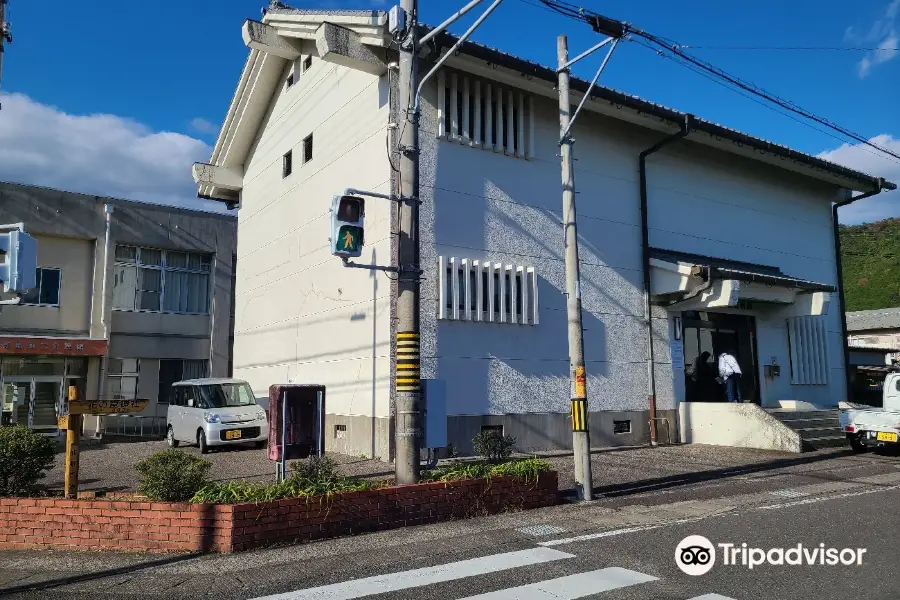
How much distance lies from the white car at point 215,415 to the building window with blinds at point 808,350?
1543 centimetres

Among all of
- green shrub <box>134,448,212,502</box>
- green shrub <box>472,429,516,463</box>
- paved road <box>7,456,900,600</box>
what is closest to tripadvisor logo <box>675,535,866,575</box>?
paved road <box>7,456,900,600</box>

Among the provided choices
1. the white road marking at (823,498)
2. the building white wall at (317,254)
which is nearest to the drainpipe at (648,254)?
the white road marking at (823,498)

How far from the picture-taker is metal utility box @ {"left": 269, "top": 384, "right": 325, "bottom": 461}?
9.19m

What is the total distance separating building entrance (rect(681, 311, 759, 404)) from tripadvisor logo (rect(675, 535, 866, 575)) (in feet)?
37.4

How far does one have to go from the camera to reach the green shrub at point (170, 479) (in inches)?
304

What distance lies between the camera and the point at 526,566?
6.56m

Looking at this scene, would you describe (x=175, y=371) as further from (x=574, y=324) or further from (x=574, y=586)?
(x=574, y=586)

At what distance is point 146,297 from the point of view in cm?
2659

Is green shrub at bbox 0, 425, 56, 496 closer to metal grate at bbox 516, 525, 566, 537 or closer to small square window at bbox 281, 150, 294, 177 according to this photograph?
metal grate at bbox 516, 525, 566, 537

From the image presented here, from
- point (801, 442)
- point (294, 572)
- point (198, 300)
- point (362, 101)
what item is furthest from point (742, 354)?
point (198, 300)

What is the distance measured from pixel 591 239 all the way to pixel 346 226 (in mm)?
9100

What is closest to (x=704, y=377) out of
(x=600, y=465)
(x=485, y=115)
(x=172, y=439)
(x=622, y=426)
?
(x=622, y=426)

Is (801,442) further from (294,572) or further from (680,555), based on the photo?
(294,572)

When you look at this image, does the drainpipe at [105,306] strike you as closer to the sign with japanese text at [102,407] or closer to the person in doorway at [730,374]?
the sign with japanese text at [102,407]
